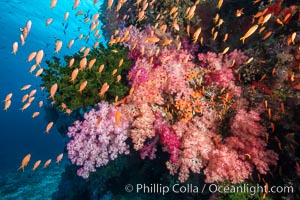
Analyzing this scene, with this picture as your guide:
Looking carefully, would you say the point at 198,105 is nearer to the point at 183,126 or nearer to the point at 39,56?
the point at 183,126

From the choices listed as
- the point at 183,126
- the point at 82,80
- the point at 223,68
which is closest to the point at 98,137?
the point at 82,80

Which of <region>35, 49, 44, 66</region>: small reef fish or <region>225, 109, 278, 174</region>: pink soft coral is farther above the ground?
<region>35, 49, 44, 66</region>: small reef fish

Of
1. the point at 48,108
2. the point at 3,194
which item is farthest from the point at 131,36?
the point at 3,194

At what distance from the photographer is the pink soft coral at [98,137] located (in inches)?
220

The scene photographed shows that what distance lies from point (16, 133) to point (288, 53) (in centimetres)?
11275

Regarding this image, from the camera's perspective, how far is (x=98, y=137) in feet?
18.6

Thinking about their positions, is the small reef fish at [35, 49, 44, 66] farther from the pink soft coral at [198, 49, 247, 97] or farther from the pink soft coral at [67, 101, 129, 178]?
the pink soft coral at [198, 49, 247, 97]

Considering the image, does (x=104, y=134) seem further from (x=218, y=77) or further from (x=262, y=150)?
(x=262, y=150)

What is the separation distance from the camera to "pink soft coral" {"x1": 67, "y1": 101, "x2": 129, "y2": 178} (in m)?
5.59

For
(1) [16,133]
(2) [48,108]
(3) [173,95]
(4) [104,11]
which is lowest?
(3) [173,95]

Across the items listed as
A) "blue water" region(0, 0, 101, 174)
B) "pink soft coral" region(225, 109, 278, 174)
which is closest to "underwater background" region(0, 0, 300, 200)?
"pink soft coral" region(225, 109, 278, 174)

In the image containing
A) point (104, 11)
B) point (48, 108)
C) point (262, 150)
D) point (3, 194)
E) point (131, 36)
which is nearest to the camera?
point (262, 150)

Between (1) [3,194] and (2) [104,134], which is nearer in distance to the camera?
(2) [104,134]

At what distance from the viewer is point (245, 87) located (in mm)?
5867
